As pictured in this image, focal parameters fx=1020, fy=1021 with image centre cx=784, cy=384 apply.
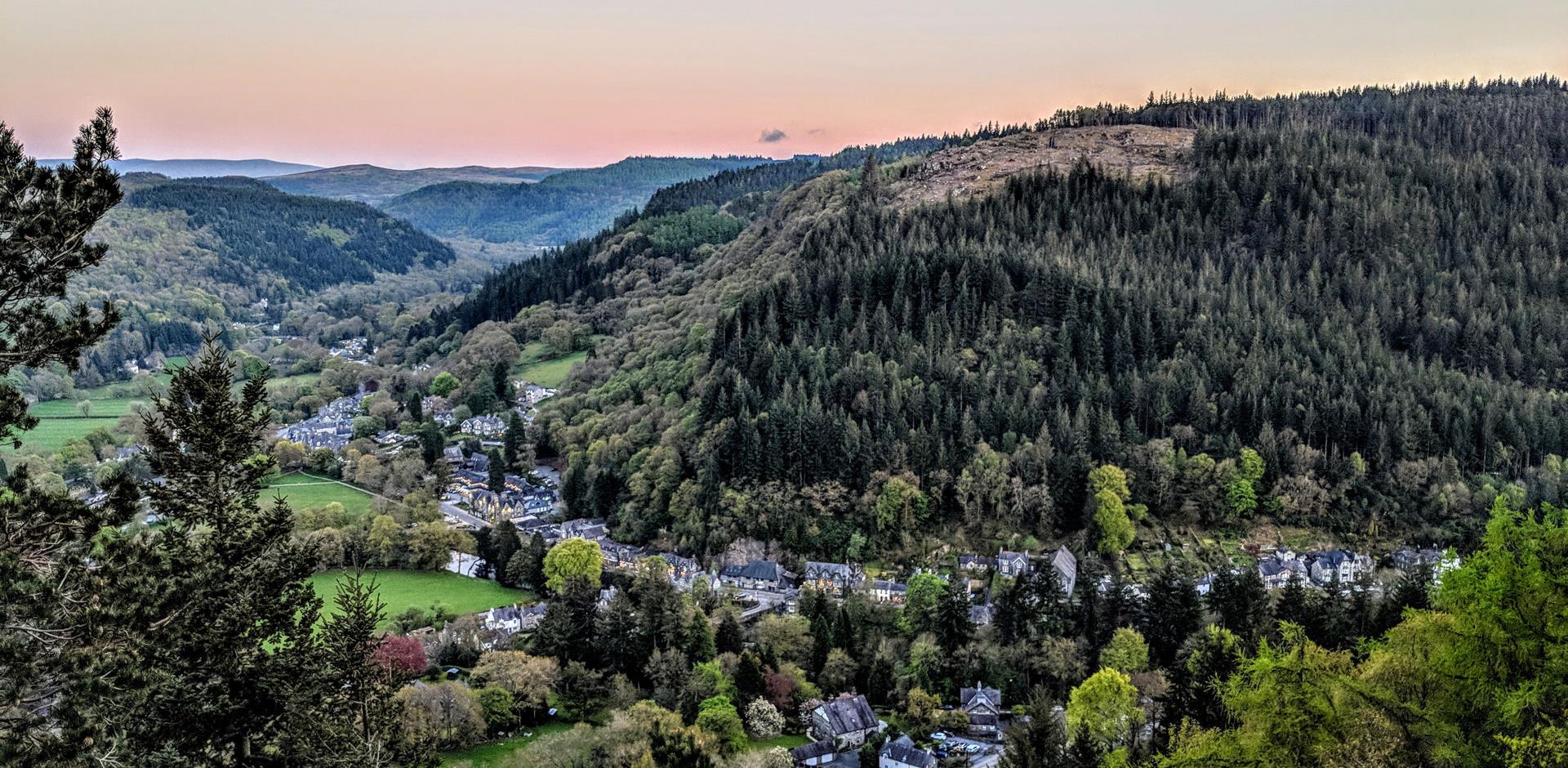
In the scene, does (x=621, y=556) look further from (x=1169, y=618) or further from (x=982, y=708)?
(x=1169, y=618)

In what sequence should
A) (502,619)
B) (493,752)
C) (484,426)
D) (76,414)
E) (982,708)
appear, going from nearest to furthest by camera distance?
1. (493,752)
2. (982,708)
3. (502,619)
4. (484,426)
5. (76,414)

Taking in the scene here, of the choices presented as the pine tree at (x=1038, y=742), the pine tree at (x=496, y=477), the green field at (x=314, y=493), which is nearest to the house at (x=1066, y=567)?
the pine tree at (x=1038, y=742)

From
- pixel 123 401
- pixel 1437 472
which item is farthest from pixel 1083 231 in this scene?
pixel 123 401

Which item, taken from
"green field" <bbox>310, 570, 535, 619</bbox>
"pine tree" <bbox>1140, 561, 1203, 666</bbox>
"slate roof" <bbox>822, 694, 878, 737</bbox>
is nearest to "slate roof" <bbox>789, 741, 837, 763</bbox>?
"slate roof" <bbox>822, 694, 878, 737</bbox>

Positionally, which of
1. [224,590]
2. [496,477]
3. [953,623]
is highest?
[224,590]

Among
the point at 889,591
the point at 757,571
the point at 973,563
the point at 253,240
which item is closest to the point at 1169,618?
the point at 973,563

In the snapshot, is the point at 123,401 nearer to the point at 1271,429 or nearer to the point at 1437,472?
the point at 1271,429

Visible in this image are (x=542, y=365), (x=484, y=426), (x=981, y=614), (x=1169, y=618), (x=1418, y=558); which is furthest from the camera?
(x=542, y=365)
